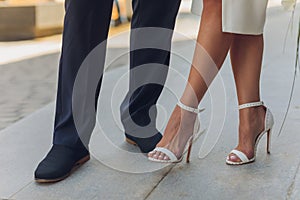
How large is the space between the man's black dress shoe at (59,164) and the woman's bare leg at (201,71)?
0.28m

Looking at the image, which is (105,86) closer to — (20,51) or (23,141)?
(23,141)

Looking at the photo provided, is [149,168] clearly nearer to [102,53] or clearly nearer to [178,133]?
[178,133]

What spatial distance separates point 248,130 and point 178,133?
0.93 feet

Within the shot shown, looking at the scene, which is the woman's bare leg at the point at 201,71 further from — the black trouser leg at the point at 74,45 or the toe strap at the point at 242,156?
the black trouser leg at the point at 74,45

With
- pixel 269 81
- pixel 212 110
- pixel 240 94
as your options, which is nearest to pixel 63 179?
pixel 240 94

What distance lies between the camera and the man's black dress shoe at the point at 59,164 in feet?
6.92

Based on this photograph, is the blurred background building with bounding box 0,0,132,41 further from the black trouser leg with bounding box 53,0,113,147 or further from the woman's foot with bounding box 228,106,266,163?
the woman's foot with bounding box 228,106,266,163

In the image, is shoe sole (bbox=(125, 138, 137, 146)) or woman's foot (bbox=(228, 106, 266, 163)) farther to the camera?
shoe sole (bbox=(125, 138, 137, 146))

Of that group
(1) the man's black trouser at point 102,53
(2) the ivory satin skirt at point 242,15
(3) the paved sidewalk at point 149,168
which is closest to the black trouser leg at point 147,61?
(1) the man's black trouser at point 102,53

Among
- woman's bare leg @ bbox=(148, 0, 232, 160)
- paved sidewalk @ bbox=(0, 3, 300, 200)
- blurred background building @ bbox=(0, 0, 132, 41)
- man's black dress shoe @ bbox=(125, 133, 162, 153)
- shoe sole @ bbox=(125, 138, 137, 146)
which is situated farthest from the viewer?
blurred background building @ bbox=(0, 0, 132, 41)

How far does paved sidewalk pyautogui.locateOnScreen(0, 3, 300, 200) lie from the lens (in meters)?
2.04

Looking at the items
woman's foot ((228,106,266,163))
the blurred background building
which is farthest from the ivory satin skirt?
the blurred background building

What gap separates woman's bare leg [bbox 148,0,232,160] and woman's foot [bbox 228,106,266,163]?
0.20 meters

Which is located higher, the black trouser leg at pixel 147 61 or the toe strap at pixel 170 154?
the black trouser leg at pixel 147 61
